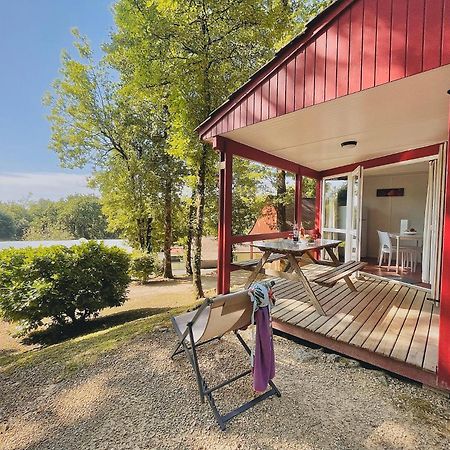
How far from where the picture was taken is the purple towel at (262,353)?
78.4 inches

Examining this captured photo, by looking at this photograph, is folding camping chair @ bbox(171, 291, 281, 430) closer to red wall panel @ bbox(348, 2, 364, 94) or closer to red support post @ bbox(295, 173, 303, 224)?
red wall panel @ bbox(348, 2, 364, 94)

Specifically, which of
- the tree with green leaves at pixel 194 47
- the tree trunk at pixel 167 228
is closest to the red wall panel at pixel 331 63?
the tree with green leaves at pixel 194 47

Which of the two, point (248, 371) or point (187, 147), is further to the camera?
point (187, 147)

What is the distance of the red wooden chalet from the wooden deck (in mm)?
12

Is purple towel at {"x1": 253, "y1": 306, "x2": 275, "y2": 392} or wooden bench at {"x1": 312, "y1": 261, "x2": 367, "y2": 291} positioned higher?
wooden bench at {"x1": 312, "y1": 261, "x2": 367, "y2": 291}

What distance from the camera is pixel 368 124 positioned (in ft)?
10.7

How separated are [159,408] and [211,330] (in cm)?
66

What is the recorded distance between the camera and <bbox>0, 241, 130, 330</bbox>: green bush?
186 inches

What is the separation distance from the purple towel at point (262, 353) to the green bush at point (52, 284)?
4.19 metres

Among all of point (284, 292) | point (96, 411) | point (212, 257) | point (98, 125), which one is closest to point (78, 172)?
point (98, 125)

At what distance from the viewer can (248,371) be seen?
7.84 feet

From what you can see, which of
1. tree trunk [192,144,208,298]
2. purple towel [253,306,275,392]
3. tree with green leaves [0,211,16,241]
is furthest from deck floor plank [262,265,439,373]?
tree with green leaves [0,211,16,241]

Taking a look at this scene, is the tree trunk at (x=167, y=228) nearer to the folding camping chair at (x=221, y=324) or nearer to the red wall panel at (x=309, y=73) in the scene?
the red wall panel at (x=309, y=73)

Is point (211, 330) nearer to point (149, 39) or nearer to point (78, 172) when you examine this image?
point (149, 39)
